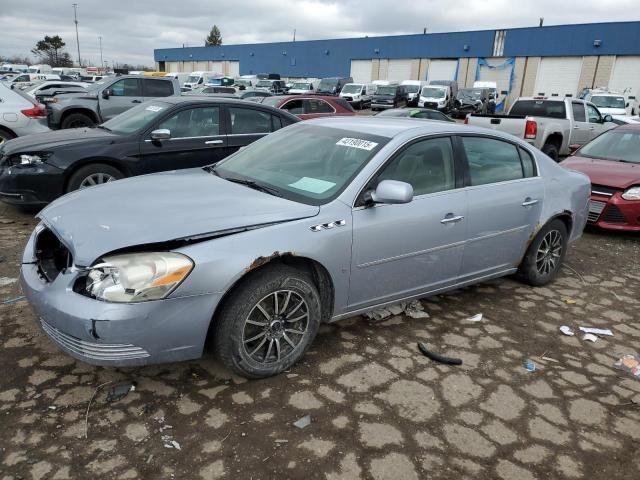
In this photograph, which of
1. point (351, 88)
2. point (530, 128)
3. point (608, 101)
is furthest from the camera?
point (351, 88)

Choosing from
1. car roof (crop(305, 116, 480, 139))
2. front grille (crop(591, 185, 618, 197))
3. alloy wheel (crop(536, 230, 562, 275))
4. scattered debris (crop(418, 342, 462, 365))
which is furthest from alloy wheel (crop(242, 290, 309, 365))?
front grille (crop(591, 185, 618, 197))

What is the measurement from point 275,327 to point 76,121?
11.3 meters

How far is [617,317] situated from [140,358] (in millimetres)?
3907

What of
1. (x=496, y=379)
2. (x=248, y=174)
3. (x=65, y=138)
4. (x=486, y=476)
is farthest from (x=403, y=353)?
(x=65, y=138)

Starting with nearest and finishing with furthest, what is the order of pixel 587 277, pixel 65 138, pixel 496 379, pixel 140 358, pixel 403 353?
pixel 140 358 < pixel 496 379 < pixel 403 353 < pixel 587 277 < pixel 65 138

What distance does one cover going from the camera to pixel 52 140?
20.2ft

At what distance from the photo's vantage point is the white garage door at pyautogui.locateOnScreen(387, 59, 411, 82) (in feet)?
156

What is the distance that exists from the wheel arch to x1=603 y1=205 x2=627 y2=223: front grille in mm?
5011

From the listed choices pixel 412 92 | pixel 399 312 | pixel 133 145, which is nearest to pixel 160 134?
pixel 133 145

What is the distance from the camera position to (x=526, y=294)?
15.6ft

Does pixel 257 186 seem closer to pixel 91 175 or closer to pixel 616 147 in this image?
pixel 91 175

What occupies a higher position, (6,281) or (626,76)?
(626,76)

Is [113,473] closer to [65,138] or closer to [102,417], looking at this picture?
[102,417]

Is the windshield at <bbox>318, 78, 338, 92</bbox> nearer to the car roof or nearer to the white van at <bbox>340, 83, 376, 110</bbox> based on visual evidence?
the white van at <bbox>340, 83, 376, 110</bbox>
